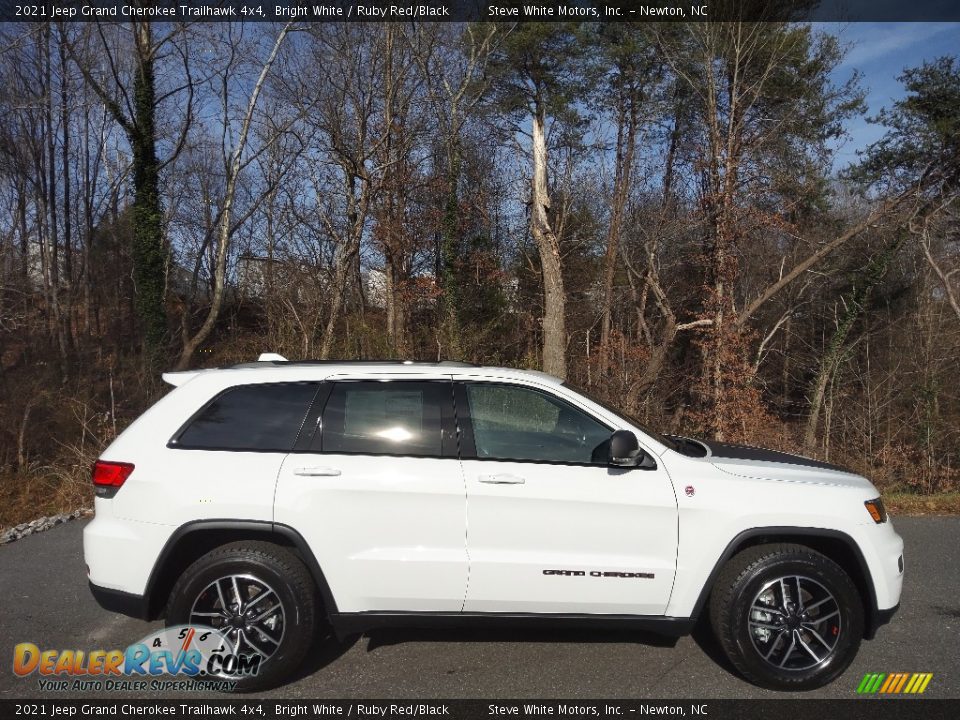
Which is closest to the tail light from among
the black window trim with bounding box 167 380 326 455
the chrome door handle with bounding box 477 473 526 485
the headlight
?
the black window trim with bounding box 167 380 326 455

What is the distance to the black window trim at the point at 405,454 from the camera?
370 cm

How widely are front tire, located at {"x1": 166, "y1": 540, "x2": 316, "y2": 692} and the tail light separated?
2.02 feet

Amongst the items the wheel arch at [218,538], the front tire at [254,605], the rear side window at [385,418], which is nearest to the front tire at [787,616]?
the rear side window at [385,418]

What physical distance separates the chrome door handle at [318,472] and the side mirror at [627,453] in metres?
1.48

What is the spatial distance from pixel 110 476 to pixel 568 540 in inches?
99.4

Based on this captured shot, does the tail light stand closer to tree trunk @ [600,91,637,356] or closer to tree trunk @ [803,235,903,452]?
tree trunk @ [600,91,637,356]

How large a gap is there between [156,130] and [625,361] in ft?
45.4

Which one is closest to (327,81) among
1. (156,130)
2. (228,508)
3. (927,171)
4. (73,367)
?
(156,130)

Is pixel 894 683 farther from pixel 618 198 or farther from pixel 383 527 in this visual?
pixel 618 198

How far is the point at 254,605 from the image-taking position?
3.59 metres

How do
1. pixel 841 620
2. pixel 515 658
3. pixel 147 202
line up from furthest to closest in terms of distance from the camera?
1. pixel 147 202
2. pixel 515 658
3. pixel 841 620

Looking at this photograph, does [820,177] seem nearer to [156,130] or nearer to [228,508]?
[156,130]

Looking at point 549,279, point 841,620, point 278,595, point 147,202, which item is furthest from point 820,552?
point 147,202

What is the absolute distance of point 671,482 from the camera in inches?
144
